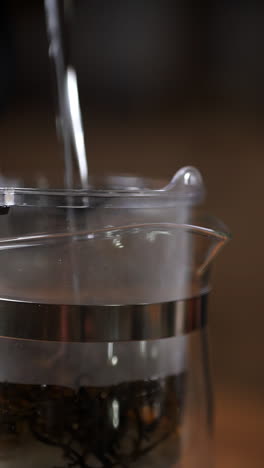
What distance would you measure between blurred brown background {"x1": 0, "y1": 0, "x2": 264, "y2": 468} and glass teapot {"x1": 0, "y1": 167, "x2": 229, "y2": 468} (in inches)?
23.2

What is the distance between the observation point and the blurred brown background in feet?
3.02

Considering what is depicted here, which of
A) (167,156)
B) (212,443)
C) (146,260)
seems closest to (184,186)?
(146,260)

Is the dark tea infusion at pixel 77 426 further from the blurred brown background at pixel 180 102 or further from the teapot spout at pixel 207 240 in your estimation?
the blurred brown background at pixel 180 102

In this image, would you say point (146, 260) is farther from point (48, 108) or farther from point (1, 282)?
point (48, 108)

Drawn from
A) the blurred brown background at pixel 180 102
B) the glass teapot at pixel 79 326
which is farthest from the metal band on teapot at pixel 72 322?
the blurred brown background at pixel 180 102

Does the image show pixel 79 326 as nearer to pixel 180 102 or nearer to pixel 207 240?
pixel 207 240

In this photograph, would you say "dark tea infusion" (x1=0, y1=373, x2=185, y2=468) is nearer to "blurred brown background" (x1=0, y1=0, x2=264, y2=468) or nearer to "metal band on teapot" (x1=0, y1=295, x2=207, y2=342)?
"metal band on teapot" (x1=0, y1=295, x2=207, y2=342)

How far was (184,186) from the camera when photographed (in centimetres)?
38

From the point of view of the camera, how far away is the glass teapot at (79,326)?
317 millimetres

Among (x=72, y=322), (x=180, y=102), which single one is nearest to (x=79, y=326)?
(x=72, y=322)

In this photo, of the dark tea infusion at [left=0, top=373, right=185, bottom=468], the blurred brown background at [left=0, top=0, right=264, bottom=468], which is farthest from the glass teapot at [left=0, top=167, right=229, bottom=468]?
the blurred brown background at [left=0, top=0, right=264, bottom=468]

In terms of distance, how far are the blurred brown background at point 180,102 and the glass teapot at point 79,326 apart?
1.93ft

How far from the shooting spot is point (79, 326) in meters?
0.32

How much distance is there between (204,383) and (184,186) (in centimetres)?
13
